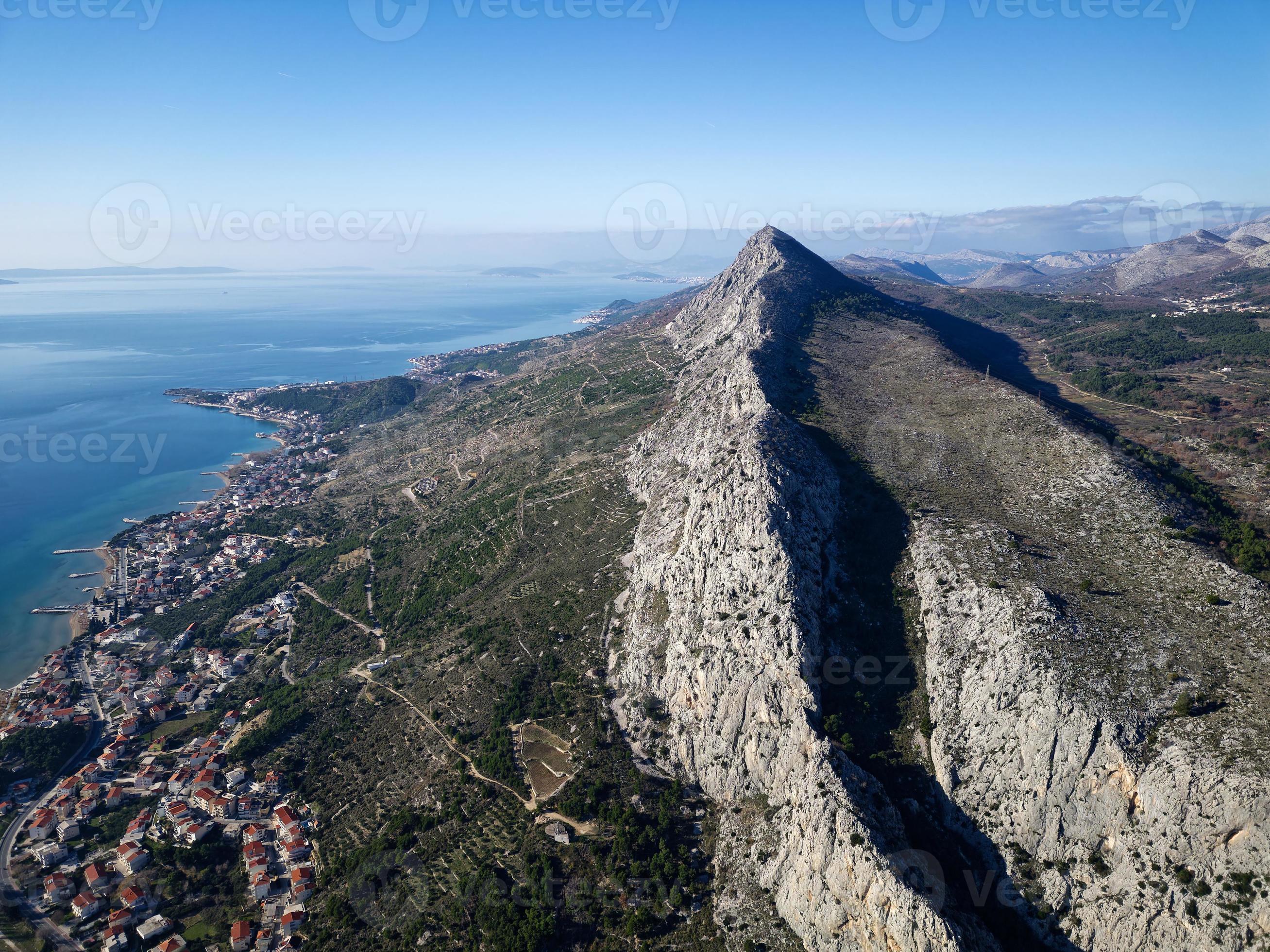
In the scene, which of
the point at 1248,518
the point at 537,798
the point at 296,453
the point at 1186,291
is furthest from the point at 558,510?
the point at 1186,291

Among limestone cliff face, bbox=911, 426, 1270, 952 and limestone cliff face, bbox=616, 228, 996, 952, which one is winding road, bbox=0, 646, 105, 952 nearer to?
limestone cliff face, bbox=616, 228, 996, 952

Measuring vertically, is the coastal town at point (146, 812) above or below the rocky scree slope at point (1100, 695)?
below

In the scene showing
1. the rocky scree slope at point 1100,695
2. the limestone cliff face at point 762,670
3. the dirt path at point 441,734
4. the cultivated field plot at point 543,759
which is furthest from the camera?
the cultivated field plot at point 543,759

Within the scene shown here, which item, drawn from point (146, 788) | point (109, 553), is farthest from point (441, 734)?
point (109, 553)

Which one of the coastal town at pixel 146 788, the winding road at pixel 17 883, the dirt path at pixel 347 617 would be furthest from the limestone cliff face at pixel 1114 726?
the winding road at pixel 17 883

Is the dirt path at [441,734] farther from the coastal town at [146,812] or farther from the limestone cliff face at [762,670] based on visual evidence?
the coastal town at [146,812]

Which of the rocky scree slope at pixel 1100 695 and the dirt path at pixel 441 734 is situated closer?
the rocky scree slope at pixel 1100 695

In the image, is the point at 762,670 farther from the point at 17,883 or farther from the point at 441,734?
the point at 17,883

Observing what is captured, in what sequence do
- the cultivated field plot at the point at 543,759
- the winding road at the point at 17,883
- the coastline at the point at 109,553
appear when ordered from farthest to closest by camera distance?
the coastline at the point at 109,553 → the cultivated field plot at the point at 543,759 → the winding road at the point at 17,883
